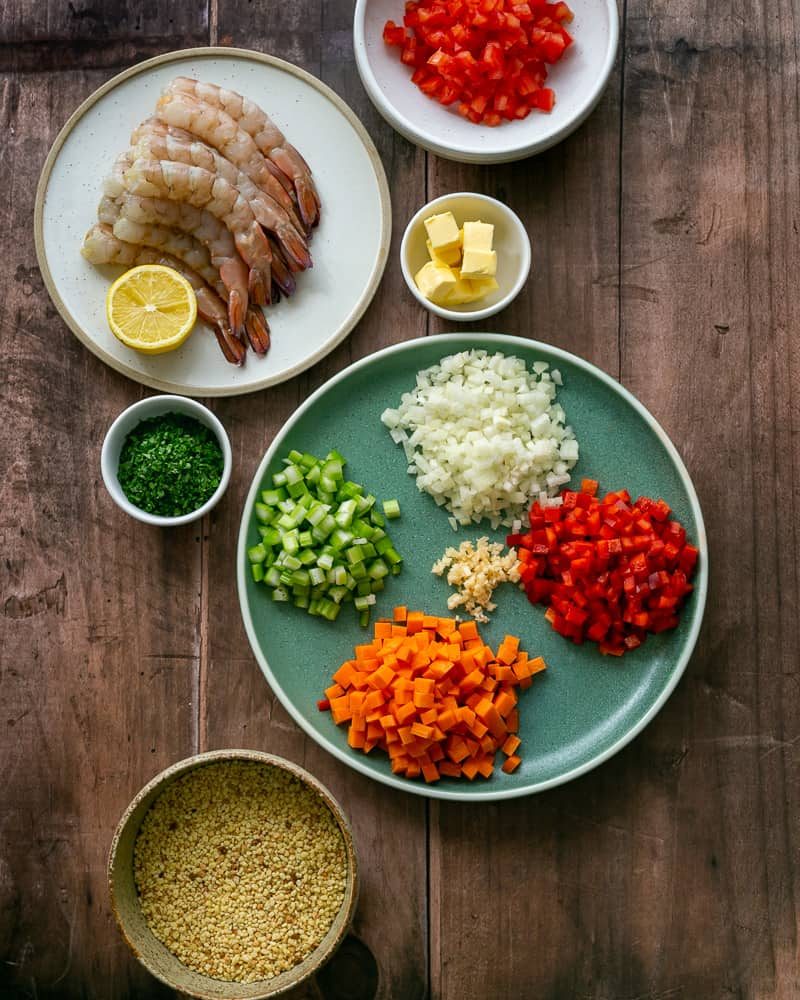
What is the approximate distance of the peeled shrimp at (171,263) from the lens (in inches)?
87.3

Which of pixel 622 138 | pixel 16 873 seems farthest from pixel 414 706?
pixel 622 138

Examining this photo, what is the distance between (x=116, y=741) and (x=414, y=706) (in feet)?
2.54

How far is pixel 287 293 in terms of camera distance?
2281mm

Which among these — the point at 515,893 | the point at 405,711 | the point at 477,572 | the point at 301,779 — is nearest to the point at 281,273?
the point at 477,572

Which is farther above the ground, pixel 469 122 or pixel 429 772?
pixel 469 122

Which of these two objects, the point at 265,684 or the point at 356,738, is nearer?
the point at 356,738

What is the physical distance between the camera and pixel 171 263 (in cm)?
227

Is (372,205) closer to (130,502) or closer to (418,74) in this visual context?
(418,74)

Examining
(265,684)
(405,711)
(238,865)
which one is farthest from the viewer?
(265,684)

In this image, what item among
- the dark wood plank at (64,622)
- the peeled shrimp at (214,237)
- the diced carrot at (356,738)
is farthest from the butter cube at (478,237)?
the diced carrot at (356,738)

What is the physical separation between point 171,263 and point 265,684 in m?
1.04

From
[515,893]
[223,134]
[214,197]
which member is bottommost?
[515,893]

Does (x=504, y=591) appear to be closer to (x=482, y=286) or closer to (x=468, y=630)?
(x=468, y=630)

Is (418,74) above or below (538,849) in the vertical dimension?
above
